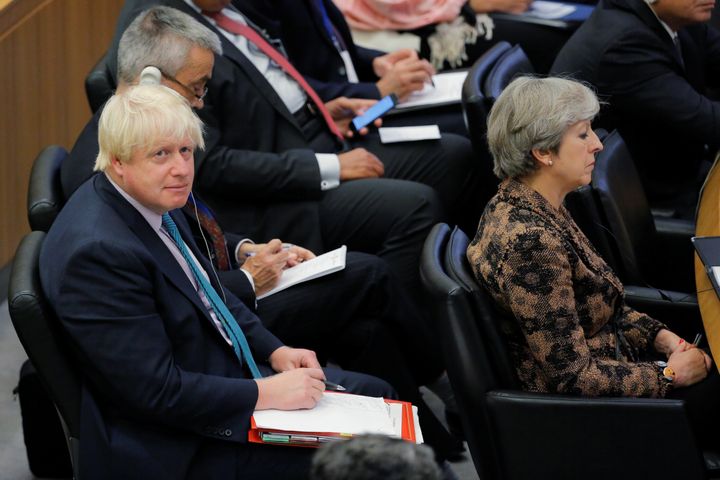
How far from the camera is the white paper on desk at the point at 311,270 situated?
9.39 feet

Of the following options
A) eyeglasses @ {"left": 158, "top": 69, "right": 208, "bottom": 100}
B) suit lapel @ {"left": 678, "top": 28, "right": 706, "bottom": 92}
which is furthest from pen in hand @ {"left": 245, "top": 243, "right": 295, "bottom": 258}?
suit lapel @ {"left": 678, "top": 28, "right": 706, "bottom": 92}

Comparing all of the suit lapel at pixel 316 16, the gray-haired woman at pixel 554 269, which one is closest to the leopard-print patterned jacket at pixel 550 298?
the gray-haired woman at pixel 554 269

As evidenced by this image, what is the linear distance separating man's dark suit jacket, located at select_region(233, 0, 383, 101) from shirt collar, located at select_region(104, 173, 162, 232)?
5.63 ft

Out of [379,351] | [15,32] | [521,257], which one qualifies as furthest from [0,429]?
[521,257]

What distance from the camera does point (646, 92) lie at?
3441 mm

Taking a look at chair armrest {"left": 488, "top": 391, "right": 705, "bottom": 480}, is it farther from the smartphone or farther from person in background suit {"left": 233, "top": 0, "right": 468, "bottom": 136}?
person in background suit {"left": 233, "top": 0, "right": 468, "bottom": 136}

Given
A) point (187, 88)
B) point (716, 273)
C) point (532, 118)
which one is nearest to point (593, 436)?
point (716, 273)

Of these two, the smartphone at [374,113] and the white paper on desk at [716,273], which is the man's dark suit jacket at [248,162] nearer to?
the smartphone at [374,113]

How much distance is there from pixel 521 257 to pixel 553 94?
0.44 m

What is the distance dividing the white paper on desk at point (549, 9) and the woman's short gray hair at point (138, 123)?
269 centimetres

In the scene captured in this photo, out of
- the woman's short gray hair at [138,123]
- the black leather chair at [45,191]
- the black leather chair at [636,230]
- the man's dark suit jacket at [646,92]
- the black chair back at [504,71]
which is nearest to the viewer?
the woman's short gray hair at [138,123]

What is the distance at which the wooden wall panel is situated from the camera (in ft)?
12.2

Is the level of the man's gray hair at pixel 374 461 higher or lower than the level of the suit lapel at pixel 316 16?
higher

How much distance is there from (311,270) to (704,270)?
105cm
